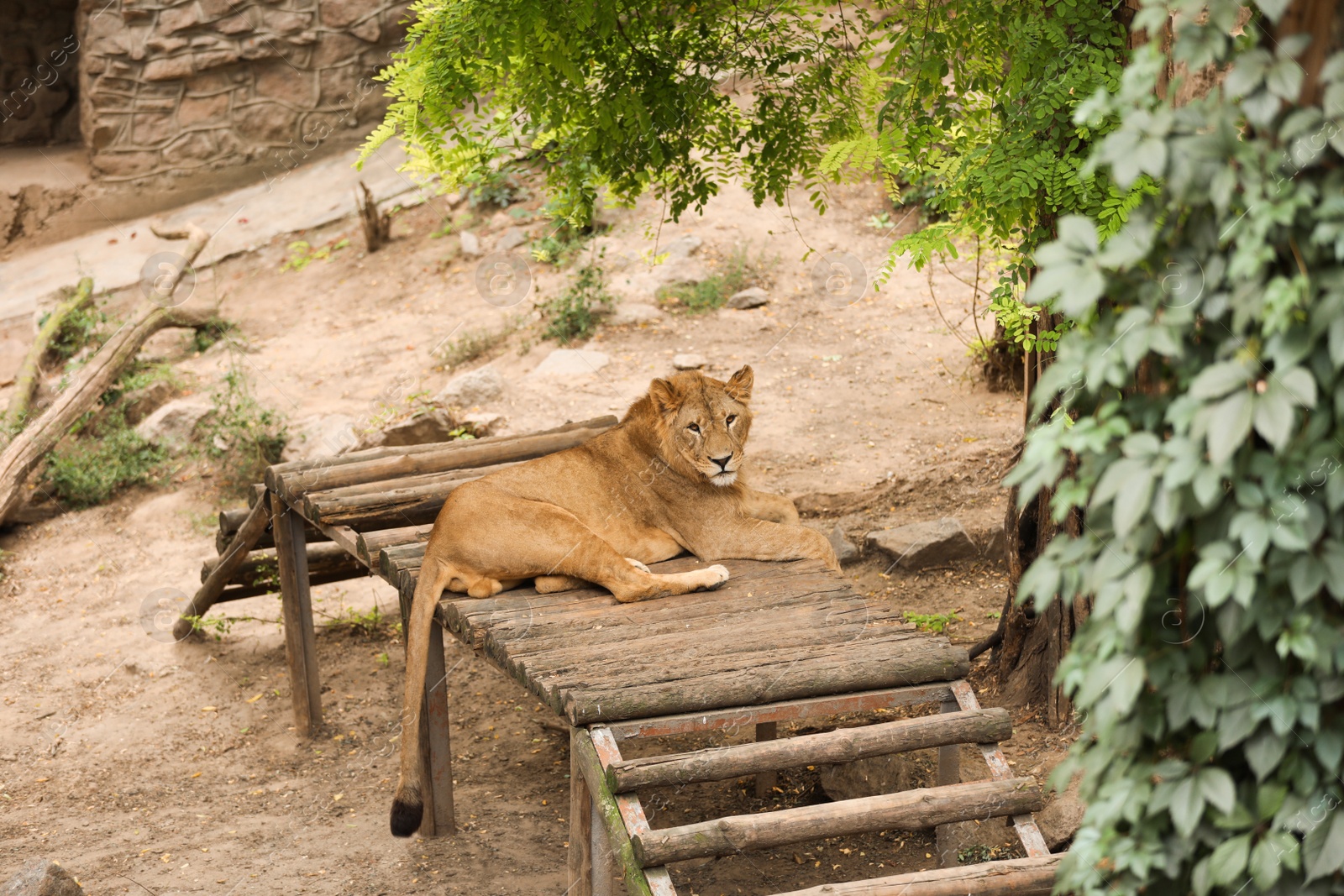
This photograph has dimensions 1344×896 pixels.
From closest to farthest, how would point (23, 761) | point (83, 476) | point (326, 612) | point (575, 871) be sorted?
point (575, 871), point (23, 761), point (326, 612), point (83, 476)

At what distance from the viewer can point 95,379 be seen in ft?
37.6

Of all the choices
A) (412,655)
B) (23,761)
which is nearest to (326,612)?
(23,761)

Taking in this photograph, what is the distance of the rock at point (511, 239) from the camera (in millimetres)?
14250

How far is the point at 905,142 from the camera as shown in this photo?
5.55 m

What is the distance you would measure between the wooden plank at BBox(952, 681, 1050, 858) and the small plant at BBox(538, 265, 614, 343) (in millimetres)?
8318

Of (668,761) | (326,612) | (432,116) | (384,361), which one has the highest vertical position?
(432,116)

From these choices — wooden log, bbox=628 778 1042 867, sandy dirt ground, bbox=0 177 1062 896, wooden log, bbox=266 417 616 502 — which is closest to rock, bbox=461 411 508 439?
sandy dirt ground, bbox=0 177 1062 896

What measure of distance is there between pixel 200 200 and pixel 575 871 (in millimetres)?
13193

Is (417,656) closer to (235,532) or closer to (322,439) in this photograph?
(235,532)

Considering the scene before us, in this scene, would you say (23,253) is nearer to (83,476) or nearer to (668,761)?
(83,476)

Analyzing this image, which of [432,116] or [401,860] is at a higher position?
[432,116]

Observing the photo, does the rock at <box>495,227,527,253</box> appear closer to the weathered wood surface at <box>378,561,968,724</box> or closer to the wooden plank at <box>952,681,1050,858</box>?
the weathered wood surface at <box>378,561,968,724</box>

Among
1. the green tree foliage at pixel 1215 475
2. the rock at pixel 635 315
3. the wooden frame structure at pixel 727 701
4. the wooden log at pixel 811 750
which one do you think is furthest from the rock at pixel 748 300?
the green tree foliage at pixel 1215 475

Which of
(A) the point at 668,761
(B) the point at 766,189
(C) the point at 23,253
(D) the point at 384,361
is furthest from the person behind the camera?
(C) the point at 23,253
